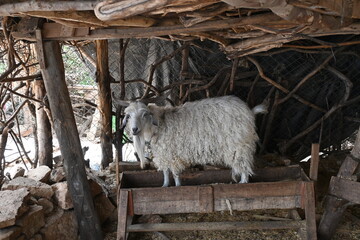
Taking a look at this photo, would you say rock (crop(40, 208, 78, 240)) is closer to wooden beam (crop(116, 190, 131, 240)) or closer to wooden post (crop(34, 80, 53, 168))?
wooden beam (crop(116, 190, 131, 240))

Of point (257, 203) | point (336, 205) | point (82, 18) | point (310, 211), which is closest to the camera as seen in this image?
point (82, 18)

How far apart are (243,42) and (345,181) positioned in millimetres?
1713

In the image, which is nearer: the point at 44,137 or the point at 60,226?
the point at 60,226

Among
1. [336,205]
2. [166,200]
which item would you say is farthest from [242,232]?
[166,200]

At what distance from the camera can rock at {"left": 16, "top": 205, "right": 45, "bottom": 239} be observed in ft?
10.7

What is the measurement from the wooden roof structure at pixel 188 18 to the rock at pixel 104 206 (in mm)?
2041

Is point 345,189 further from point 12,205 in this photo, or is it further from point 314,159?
point 12,205

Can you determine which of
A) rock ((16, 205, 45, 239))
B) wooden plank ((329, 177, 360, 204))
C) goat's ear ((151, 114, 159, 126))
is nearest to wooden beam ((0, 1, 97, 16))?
goat's ear ((151, 114, 159, 126))

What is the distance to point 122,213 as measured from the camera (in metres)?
3.28

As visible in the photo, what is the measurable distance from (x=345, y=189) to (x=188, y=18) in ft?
7.45

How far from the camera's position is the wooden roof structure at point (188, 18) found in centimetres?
194

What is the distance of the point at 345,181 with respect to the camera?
334 cm

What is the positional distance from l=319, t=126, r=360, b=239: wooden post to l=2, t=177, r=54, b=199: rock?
3.00m

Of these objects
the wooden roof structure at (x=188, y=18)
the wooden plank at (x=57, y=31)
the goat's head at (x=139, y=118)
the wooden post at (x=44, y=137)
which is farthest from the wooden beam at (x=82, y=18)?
the wooden post at (x=44, y=137)
